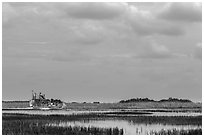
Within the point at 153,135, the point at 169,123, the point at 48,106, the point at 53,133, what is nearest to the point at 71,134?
the point at 53,133

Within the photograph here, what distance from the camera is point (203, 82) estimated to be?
27.3 meters

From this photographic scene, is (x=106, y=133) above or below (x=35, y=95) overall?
below

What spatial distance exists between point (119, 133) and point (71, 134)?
3451 millimetres

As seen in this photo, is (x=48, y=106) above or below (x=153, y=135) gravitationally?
above

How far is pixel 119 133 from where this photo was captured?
1166 inches

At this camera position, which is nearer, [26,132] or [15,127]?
[26,132]

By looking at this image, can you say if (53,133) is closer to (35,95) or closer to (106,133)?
(106,133)

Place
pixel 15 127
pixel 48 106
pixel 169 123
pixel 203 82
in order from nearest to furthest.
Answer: pixel 203 82 < pixel 15 127 < pixel 169 123 < pixel 48 106

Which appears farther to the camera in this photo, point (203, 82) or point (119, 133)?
point (119, 133)

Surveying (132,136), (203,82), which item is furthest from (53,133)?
(203,82)

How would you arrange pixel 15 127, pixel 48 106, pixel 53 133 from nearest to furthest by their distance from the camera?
1. pixel 53 133
2. pixel 15 127
3. pixel 48 106

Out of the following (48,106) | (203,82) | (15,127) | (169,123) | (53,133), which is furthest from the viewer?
(48,106)

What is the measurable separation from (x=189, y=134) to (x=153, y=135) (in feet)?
8.18

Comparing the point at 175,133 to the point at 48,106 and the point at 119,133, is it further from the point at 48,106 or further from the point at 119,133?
the point at 48,106
